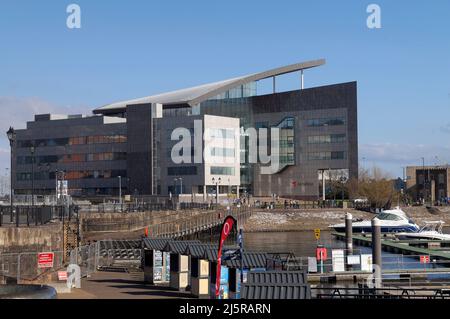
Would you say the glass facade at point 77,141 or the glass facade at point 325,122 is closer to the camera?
the glass facade at point 77,141

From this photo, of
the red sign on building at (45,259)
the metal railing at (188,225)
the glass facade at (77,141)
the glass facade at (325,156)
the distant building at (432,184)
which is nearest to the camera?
the red sign on building at (45,259)

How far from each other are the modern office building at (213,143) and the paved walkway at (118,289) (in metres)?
93.6

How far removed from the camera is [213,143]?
132m

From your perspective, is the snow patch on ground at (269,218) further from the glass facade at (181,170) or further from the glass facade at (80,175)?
the glass facade at (80,175)

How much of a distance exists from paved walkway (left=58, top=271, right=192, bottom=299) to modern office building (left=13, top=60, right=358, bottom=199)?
3684 inches

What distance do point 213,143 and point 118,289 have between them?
10141cm

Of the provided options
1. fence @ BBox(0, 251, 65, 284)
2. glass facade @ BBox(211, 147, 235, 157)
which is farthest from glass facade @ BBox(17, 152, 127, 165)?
fence @ BBox(0, 251, 65, 284)

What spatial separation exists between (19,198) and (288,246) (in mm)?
37775

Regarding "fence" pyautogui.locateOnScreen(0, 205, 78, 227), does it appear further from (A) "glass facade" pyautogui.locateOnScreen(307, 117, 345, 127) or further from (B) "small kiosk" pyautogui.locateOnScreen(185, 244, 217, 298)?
(A) "glass facade" pyautogui.locateOnScreen(307, 117, 345, 127)

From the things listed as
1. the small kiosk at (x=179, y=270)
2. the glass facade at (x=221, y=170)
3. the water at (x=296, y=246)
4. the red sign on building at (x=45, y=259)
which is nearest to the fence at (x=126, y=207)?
the water at (x=296, y=246)

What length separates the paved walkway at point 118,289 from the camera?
2844cm
